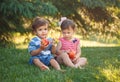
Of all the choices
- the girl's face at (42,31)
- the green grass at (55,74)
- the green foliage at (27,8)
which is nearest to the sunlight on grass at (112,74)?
the green grass at (55,74)

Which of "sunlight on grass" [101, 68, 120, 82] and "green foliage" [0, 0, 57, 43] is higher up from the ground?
"sunlight on grass" [101, 68, 120, 82]

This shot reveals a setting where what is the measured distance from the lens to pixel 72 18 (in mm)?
12234

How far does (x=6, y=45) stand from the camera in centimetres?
1063

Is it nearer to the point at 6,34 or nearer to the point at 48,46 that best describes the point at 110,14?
the point at 6,34

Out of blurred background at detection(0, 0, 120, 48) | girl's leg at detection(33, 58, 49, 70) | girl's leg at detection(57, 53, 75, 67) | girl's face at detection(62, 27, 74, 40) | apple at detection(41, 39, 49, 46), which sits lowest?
blurred background at detection(0, 0, 120, 48)

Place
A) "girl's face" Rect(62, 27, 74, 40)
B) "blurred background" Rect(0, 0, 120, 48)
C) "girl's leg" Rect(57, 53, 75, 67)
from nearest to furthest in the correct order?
"girl's leg" Rect(57, 53, 75, 67) → "girl's face" Rect(62, 27, 74, 40) → "blurred background" Rect(0, 0, 120, 48)

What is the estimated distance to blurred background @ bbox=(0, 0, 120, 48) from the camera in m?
9.39

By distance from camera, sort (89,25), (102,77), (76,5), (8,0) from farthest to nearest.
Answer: (89,25) → (76,5) → (8,0) → (102,77)

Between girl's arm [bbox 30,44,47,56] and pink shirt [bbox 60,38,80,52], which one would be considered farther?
pink shirt [bbox 60,38,80,52]

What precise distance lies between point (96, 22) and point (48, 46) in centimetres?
668

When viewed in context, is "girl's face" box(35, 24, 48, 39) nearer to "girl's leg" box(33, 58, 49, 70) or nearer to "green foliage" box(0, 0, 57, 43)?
Result: "girl's leg" box(33, 58, 49, 70)

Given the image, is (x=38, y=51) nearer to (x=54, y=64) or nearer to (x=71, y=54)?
(x=54, y=64)

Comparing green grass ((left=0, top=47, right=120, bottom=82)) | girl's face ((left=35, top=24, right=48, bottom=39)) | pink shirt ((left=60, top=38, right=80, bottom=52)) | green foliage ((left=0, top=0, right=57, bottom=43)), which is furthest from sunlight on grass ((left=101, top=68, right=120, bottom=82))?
green foliage ((left=0, top=0, right=57, bottom=43))

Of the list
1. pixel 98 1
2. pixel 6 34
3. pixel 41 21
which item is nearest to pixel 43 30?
pixel 41 21
